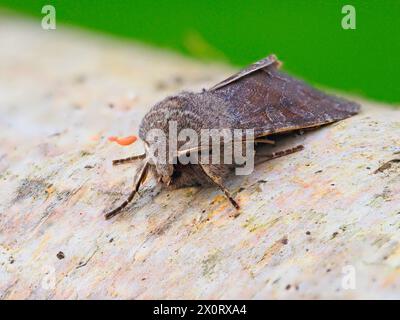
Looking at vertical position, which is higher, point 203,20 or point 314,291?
point 203,20

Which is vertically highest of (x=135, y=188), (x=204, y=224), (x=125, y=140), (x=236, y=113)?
(x=236, y=113)

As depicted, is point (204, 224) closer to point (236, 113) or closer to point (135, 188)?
point (135, 188)

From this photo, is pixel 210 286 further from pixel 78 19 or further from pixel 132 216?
pixel 78 19

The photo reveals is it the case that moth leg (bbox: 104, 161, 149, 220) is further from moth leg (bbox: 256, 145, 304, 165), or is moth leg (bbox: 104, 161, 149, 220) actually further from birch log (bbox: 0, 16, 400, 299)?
moth leg (bbox: 256, 145, 304, 165)

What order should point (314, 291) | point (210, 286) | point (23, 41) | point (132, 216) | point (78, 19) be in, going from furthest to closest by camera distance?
point (78, 19) < point (23, 41) < point (132, 216) < point (210, 286) < point (314, 291)

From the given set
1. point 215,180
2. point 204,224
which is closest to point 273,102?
point 215,180

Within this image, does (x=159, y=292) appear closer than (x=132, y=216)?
Yes

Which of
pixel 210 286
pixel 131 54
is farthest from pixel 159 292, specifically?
pixel 131 54
